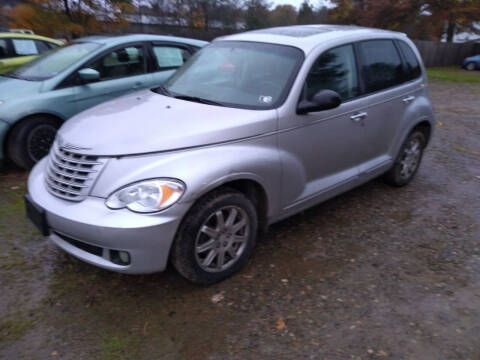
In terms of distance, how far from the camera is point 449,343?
8.91ft

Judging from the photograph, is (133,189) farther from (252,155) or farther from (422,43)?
(422,43)

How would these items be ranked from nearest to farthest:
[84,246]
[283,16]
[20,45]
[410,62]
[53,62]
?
[84,246], [410,62], [53,62], [20,45], [283,16]

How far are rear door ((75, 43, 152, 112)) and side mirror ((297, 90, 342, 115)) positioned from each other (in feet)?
10.5

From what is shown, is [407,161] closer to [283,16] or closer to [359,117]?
[359,117]

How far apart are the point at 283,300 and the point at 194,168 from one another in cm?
118

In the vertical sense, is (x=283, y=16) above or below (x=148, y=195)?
above

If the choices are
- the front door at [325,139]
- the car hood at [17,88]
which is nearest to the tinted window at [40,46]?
the car hood at [17,88]

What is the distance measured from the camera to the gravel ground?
8.70 feet

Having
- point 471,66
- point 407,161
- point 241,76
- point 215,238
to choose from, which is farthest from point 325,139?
point 471,66

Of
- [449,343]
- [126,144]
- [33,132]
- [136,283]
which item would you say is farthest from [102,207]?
[33,132]

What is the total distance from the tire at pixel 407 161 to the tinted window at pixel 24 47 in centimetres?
715

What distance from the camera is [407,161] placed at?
5121mm

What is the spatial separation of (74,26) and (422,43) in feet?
70.3

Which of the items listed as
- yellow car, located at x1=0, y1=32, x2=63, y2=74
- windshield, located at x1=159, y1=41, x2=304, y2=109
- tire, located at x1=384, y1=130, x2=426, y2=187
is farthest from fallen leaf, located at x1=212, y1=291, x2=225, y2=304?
yellow car, located at x1=0, y1=32, x2=63, y2=74
